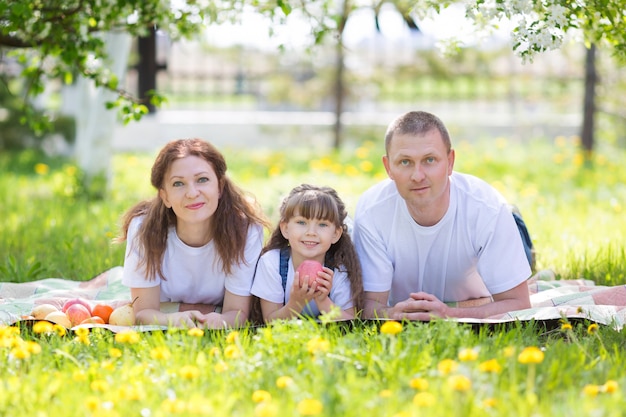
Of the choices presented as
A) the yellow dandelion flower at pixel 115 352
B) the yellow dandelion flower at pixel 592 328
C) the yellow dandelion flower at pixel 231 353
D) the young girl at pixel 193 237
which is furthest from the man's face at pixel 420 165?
the yellow dandelion flower at pixel 115 352

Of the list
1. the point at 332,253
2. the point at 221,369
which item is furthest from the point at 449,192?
the point at 221,369

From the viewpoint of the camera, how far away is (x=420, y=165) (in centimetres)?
381

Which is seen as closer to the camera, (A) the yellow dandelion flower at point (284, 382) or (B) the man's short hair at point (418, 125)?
(A) the yellow dandelion flower at point (284, 382)

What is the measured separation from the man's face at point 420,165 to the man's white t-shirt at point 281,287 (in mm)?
520

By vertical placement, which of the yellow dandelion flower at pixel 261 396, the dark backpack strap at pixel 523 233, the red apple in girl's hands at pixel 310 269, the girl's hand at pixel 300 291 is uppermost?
the dark backpack strap at pixel 523 233

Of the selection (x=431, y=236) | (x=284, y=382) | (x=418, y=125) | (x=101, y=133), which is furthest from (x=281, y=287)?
(x=101, y=133)

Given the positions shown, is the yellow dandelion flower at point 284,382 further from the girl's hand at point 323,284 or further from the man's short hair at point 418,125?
the man's short hair at point 418,125

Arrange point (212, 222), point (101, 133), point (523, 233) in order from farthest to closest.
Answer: point (101, 133) < point (523, 233) < point (212, 222)

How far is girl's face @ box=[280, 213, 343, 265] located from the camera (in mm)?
3920

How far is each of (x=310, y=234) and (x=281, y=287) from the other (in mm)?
301

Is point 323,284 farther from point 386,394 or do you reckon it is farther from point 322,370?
point 386,394

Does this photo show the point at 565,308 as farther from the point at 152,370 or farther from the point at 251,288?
the point at 152,370

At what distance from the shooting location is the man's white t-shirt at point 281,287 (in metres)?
3.95

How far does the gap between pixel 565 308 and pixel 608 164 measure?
646 centimetres
